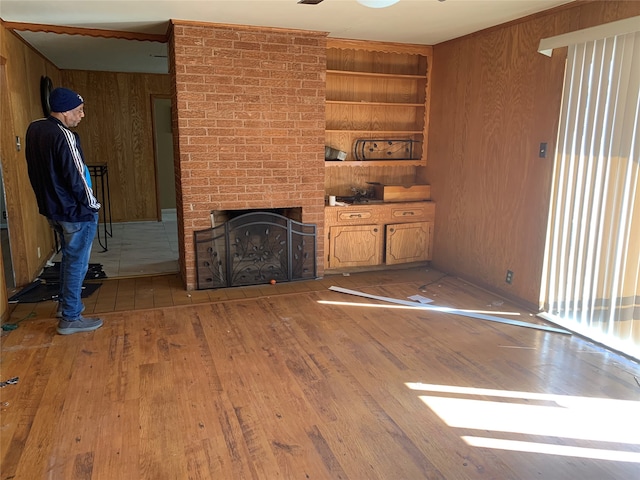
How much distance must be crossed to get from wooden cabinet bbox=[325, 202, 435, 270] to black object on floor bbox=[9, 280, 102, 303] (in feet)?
7.24

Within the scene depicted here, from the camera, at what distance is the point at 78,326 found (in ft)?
11.0

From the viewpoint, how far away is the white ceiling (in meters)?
3.39

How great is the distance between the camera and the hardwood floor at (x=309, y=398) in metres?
2.04

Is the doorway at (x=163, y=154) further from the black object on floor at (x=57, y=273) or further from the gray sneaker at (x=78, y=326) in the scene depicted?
the gray sneaker at (x=78, y=326)

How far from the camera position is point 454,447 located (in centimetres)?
214

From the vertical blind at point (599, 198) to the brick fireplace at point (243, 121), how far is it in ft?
6.96

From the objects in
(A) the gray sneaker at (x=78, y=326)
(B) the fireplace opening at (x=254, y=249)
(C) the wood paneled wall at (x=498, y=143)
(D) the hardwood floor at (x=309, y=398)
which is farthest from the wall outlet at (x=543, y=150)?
(A) the gray sneaker at (x=78, y=326)

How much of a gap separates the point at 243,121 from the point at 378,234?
175 cm

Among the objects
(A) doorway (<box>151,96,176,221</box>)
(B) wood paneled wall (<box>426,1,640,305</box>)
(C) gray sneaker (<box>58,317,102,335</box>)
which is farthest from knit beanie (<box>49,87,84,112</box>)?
(A) doorway (<box>151,96,176,221</box>)

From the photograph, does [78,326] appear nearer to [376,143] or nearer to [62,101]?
[62,101]

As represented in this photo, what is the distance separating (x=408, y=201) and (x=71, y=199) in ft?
10.5

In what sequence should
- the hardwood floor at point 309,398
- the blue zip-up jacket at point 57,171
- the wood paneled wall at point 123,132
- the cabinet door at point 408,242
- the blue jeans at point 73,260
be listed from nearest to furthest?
the hardwood floor at point 309,398 → the blue zip-up jacket at point 57,171 → the blue jeans at point 73,260 → the cabinet door at point 408,242 → the wood paneled wall at point 123,132

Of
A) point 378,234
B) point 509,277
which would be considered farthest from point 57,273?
point 509,277

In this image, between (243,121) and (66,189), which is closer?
(66,189)
